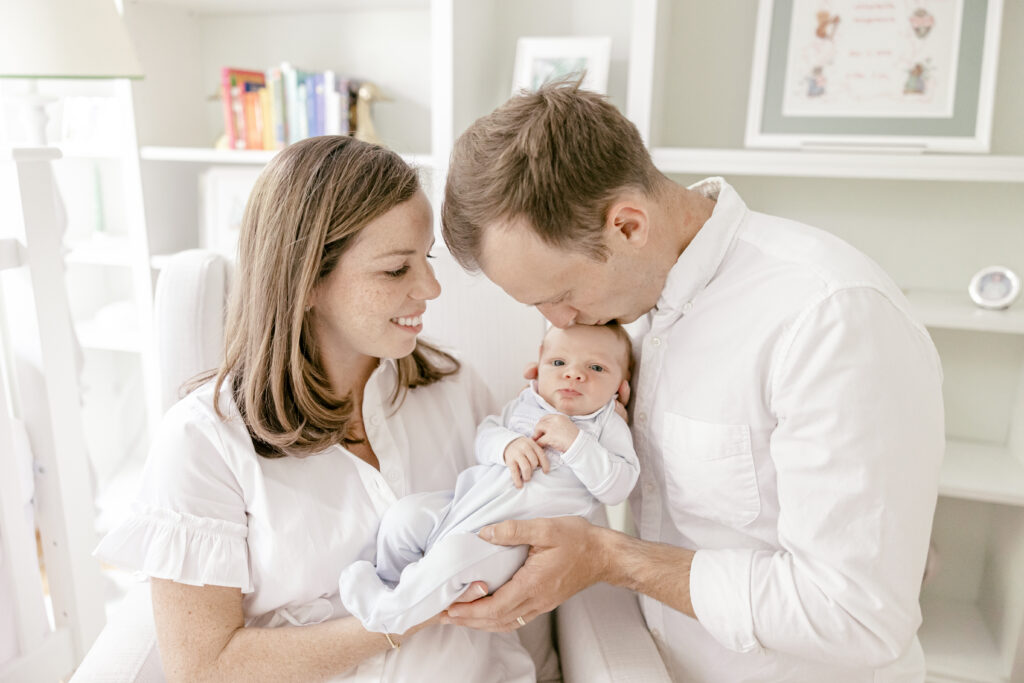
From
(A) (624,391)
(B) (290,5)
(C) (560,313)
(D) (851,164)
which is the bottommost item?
(A) (624,391)

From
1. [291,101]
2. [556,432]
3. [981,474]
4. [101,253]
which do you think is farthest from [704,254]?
[101,253]

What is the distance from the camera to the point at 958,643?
6.79 ft

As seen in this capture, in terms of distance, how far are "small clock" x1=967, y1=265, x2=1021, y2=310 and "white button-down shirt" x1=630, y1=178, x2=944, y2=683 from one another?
0.97 m

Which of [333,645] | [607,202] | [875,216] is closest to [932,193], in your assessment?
[875,216]

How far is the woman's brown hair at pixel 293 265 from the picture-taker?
46.3 inches

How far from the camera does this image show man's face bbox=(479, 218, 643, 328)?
1.13 meters

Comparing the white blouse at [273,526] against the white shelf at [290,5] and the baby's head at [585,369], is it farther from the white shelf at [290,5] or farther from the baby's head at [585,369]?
the white shelf at [290,5]

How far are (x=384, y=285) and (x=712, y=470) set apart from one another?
593mm

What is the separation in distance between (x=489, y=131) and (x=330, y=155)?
0.26 metres

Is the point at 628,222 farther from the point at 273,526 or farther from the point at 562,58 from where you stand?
the point at 562,58

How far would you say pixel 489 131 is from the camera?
112cm

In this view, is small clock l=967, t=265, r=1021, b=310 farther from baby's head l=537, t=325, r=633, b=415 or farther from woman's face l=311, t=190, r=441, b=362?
woman's face l=311, t=190, r=441, b=362

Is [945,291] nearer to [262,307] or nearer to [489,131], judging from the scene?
[489,131]

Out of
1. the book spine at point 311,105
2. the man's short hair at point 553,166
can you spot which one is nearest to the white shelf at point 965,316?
the man's short hair at point 553,166
